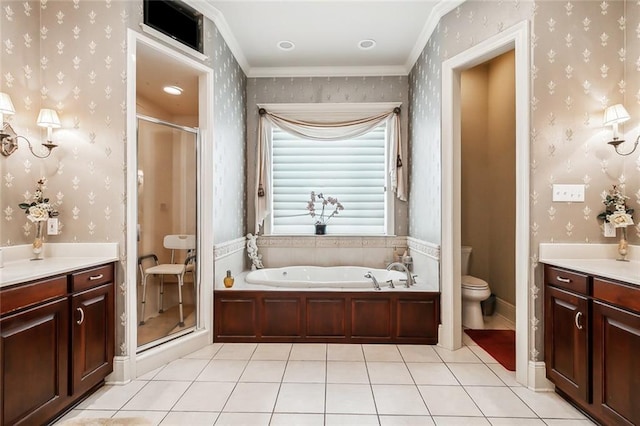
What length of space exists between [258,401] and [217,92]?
2.64 meters

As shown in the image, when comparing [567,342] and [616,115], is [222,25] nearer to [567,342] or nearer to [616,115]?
[616,115]

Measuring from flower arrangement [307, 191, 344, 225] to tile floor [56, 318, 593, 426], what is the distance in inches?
68.6

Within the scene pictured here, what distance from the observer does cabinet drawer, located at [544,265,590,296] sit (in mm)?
1996

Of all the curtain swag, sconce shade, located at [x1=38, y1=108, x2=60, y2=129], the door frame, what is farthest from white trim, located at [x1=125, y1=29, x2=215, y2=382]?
the curtain swag

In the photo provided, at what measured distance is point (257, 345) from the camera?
10.3 feet

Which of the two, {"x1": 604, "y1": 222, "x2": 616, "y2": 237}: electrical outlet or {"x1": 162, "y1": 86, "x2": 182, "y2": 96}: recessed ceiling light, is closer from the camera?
{"x1": 604, "y1": 222, "x2": 616, "y2": 237}: electrical outlet

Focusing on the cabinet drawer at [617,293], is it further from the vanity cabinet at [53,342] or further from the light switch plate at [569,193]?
the vanity cabinet at [53,342]

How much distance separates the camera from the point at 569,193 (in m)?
2.34

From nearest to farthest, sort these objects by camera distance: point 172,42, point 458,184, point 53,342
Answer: point 53,342 < point 172,42 < point 458,184

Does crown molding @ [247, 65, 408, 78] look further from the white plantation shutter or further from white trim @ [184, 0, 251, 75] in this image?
the white plantation shutter

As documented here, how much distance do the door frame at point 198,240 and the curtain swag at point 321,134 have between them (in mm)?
1101

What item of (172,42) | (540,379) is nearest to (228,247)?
(172,42)

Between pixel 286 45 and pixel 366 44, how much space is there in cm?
85

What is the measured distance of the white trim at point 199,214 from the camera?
2.46 metres
